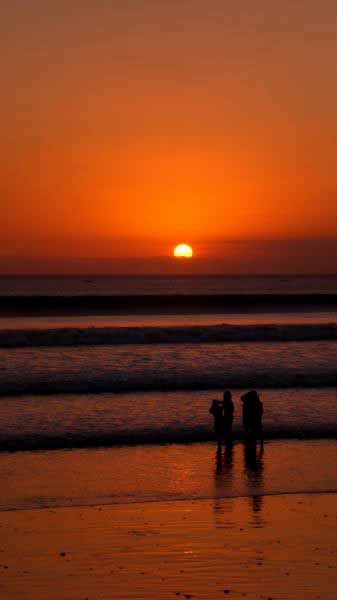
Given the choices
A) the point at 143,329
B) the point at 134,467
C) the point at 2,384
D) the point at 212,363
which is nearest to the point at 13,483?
the point at 134,467

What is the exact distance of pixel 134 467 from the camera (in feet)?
44.5

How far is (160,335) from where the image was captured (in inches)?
1483

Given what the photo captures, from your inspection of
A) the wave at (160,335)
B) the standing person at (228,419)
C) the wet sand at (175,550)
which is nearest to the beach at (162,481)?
the wet sand at (175,550)

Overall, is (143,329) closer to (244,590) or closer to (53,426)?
(53,426)

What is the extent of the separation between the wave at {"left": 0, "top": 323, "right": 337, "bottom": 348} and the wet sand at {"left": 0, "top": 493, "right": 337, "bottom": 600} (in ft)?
80.1

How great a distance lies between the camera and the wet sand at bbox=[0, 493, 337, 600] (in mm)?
7965

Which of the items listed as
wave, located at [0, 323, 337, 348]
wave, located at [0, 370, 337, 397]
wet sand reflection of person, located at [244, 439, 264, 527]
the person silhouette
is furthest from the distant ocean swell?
wave, located at [0, 323, 337, 348]

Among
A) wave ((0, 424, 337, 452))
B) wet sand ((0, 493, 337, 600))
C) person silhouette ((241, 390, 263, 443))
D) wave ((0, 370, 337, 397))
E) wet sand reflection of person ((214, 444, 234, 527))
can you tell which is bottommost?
wet sand ((0, 493, 337, 600))

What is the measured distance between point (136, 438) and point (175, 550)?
7.09 meters

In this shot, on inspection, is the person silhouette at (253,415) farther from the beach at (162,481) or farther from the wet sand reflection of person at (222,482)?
the wet sand reflection of person at (222,482)

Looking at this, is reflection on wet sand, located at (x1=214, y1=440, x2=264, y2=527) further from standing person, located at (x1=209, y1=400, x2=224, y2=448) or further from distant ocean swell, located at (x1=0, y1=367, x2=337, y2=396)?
distant ocean swell, located at (x1=0, y1=367, x2=337, y2=396)

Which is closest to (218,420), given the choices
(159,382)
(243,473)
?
(243,473)

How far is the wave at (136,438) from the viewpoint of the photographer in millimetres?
15562

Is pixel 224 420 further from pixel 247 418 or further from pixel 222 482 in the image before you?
pixel 222 482
